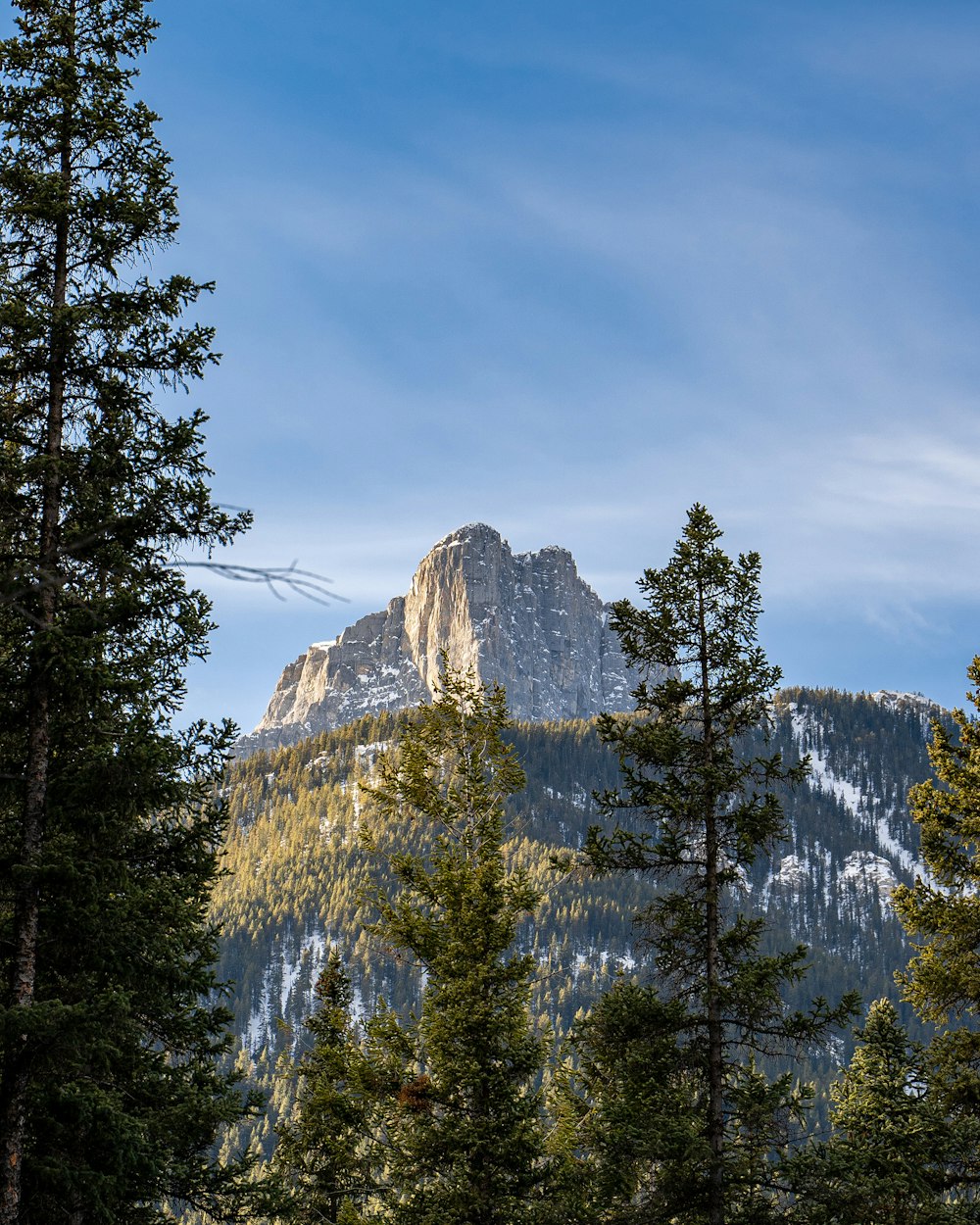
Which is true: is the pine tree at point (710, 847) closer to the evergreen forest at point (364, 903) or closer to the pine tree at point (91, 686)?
the evergreen forest at point (364, 903)

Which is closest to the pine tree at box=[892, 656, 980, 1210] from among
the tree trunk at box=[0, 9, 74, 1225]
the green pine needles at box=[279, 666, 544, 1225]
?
the green pine needles at box=[279, 666, 544, 1225]

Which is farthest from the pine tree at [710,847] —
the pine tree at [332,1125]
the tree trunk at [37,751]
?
the tree trunk at [37,751]

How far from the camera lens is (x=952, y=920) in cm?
1486

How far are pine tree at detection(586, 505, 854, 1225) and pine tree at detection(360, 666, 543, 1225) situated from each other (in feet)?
6.46

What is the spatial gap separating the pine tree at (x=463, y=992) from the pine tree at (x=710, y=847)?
1.97m

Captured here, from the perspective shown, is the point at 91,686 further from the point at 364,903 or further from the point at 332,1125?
the point at 332,1125

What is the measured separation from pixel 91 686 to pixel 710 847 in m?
7.66

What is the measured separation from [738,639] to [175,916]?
7.61 meters

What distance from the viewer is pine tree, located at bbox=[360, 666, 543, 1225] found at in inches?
557

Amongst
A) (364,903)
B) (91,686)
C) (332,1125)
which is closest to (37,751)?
(91,686)

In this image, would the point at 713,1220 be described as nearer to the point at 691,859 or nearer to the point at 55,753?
the point at 691,859

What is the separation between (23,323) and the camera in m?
9.80

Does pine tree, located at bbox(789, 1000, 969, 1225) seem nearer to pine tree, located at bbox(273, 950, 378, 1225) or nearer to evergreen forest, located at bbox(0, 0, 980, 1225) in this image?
evergreen forest, located at bbox(0, 0, 980, 1225)

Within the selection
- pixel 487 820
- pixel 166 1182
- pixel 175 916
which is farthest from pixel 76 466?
pixel 487 820
